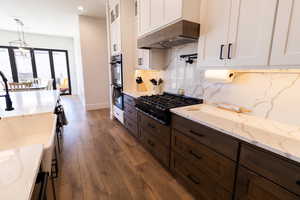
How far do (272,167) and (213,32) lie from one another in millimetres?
1219

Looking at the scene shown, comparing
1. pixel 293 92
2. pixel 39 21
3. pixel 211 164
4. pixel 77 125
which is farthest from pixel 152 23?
pixel 39 21

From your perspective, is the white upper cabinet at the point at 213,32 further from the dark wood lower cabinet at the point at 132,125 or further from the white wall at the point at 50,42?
the white wall at the point at 50,42

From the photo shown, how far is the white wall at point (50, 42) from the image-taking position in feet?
19.9

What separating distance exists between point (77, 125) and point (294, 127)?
379 cm

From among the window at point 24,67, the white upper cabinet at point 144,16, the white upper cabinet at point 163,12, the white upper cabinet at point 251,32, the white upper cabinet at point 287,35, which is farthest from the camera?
the window at point 24,67

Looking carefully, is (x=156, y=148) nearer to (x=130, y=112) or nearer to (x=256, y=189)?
(x=130, y=112)

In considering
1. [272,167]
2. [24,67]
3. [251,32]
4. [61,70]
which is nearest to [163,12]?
[251,32]

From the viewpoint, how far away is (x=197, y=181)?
144cm

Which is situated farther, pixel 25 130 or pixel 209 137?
pixel 25 130

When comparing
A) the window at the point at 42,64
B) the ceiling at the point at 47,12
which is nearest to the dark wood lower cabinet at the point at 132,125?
the ceiling at the point at 47,12

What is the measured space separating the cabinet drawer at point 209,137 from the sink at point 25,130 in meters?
1.17

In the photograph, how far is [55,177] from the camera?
1825mm

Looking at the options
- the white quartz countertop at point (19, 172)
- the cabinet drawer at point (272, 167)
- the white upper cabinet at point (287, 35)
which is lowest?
the cabinet drawer at point (272, 167)

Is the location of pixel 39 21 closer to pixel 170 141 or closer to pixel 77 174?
pixel 77 174
